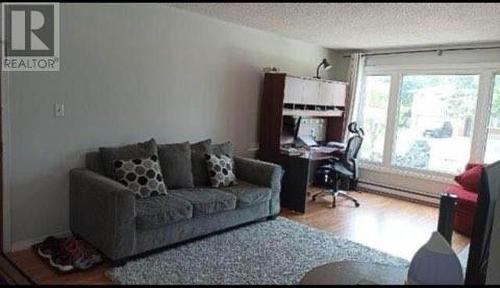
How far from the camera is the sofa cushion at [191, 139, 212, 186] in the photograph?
3.90m

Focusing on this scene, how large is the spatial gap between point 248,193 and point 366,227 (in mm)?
1435

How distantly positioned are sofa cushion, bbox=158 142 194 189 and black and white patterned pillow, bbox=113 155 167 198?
0.22 metres

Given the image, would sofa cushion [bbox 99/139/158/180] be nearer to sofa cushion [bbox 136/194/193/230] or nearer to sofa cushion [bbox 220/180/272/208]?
sofa cushion [bbox 136/194/193/230]

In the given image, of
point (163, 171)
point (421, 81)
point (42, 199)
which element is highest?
point (421, 81)

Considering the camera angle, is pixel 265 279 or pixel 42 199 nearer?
pixel 265 279

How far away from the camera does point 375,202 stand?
5.23 metres

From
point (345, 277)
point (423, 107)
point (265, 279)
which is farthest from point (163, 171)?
point (423, 107)

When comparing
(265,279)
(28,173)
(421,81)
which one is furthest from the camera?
(421,81)

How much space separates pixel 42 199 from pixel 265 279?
2003 mm

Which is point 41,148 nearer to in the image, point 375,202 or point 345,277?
point 345,277

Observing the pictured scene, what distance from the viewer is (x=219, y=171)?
152 inches

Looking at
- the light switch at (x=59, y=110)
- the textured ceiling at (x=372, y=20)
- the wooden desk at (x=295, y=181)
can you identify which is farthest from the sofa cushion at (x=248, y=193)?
the textured ceiling at (x=372, y=20)

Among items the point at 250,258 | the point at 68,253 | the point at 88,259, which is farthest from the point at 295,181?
the point at 68,253

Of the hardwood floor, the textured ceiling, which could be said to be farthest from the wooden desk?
the textured ceiling
